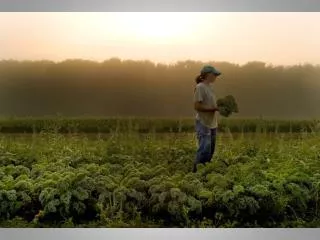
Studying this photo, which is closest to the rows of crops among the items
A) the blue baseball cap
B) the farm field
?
the farm field

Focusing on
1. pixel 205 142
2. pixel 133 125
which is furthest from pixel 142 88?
pixel 205 142

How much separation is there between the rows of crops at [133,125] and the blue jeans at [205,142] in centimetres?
6

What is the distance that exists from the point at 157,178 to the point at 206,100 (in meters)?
0.73

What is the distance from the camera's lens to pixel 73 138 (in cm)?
796

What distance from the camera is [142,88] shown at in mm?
7914

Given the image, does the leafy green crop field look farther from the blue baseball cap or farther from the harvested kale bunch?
the blue baseball cap

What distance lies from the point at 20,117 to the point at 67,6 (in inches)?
37.4

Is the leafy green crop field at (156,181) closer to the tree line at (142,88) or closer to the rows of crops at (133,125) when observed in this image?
the rows of crops at (133,125)

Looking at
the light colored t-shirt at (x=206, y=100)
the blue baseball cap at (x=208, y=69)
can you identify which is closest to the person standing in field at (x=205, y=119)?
the light colored t-shirt at (x=206, y=100)

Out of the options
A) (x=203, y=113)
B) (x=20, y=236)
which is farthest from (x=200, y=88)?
(x=20, y=236)

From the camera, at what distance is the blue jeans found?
311 inches

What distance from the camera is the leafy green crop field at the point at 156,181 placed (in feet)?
25.6

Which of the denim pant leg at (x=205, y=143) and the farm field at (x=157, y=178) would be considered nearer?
the farm field at (x=157, y=178)

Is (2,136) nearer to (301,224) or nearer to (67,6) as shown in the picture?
(67,6)
